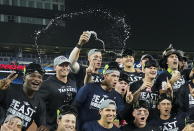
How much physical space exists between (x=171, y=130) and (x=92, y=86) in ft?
4.83

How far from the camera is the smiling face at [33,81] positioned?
5.90 metres

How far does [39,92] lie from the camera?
633 centimetres

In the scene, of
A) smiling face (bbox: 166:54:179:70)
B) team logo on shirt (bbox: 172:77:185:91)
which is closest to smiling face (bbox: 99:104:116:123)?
smiling face (bbox: 166:54:179:70)

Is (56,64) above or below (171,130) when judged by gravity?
above

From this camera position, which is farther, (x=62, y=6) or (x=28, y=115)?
(x=62, y=6)

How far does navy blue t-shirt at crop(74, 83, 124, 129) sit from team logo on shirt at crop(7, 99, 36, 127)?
2.38 ft

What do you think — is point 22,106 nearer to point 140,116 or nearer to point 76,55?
point 76,55

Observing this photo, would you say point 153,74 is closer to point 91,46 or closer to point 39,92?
point 39,92

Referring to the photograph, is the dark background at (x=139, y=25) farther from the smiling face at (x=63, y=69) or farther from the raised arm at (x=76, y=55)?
the smiling face at (x=63, y=69)

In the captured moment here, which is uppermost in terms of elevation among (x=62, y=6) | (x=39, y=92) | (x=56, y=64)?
(x=62, y=6)

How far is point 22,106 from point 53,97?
63cm

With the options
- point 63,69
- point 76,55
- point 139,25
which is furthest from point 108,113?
point 139,25

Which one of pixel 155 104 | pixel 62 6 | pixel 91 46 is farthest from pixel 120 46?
pixel 155 104

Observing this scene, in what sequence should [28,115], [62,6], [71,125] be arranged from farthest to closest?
[62,6]
[28,115]
[71,125]
